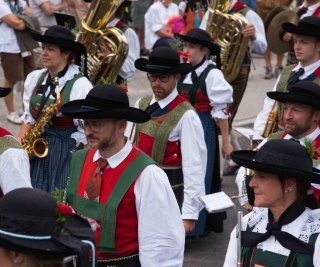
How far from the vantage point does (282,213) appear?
14.8 feet

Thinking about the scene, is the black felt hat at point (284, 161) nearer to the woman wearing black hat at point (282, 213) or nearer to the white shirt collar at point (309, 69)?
the woman wearing black hat at point (282, 213)

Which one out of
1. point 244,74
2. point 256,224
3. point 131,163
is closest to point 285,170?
point 256,224

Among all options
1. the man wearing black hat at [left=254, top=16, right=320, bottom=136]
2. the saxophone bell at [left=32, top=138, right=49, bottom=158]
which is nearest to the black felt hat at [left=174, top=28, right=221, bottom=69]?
the man wearing black hat at [left=254, top=16, right=320, bottom=136]

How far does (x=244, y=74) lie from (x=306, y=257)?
5932mm

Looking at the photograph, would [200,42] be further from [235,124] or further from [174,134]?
[235,124]

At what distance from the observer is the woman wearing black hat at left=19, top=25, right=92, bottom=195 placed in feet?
23.3

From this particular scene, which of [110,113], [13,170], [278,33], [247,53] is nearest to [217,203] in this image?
[110,113]

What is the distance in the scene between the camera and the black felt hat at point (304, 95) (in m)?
6.08

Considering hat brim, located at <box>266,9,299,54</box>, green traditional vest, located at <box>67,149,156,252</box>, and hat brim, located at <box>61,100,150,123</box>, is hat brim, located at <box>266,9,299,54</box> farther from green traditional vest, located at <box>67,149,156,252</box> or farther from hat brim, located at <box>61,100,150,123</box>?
green traditional vest, located at <box>67,149,156,252</box>

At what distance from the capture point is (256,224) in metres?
4.63

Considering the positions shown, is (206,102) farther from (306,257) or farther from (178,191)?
(306,257)

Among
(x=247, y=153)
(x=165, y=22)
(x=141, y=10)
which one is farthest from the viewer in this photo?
(x=141, y=10)

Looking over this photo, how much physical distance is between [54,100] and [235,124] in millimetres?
5470

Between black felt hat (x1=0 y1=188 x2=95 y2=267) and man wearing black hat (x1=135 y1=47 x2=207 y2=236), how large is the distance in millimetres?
3113
